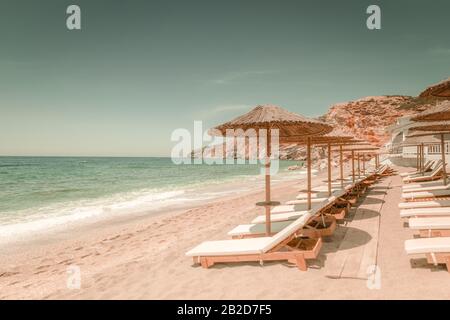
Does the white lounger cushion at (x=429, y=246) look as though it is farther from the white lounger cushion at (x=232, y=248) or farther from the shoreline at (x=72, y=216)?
the shoreline at (x=72, y=216)

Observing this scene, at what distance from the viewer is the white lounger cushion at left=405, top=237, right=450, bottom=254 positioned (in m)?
4.07

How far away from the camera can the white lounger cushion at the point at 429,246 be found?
407cm

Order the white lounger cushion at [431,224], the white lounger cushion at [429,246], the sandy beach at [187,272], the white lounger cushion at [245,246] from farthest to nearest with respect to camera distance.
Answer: the white lounger cushion at [431,224], the white lounger cushion at [245,246], the white lounger cushion at [429,246], the sandy beach at [187,272]

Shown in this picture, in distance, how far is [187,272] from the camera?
4969mm

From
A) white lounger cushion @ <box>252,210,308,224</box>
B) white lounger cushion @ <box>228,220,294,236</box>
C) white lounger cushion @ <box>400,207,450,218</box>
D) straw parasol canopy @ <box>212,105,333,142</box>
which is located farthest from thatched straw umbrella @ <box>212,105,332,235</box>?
white lounger cushion @ <box>400,207,450,218</box>

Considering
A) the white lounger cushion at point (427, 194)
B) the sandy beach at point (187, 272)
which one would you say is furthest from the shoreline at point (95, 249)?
the white lounger cushion at point (427, 194)

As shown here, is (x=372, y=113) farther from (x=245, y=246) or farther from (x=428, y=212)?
(x=245, y=246)

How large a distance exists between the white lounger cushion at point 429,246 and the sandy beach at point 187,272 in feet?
0.97

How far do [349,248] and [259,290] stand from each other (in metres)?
2.24

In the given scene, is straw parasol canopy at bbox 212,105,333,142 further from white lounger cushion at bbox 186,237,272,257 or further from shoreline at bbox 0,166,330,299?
shoreline at bbox 0,166,330,299

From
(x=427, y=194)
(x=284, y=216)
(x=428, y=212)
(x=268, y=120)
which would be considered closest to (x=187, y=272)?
(x=284, y=216)

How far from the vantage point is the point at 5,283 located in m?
6.05

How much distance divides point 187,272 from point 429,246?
3.48 metres
